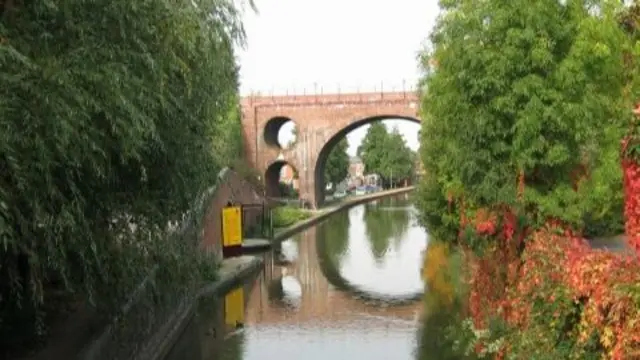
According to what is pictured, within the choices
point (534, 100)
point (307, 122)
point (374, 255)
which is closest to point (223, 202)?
point (374, 255)

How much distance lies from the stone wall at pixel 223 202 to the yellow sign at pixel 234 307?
1.55 meters

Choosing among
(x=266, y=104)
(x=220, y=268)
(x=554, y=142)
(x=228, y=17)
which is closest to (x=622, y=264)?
(x=554, y=142)

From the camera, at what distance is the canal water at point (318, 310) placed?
13.5m

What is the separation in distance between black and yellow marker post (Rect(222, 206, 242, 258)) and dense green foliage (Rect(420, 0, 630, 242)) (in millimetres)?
14209

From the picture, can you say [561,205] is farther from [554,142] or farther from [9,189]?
[9,189]

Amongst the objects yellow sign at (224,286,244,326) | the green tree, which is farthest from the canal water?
the green tree

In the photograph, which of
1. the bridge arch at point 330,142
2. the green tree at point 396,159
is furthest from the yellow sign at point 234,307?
the green tree at point 396,159

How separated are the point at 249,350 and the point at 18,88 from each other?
332 inches

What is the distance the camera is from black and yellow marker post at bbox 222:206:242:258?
23.9 metres

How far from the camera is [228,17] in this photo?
916 centimetres

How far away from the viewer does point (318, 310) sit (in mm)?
17219

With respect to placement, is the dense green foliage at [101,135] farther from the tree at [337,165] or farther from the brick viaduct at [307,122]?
the tree at [337,165]

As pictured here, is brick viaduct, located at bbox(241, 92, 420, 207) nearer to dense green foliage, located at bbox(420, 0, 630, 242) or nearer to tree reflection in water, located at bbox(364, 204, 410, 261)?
tree reflection in water, located at bbox(364, 204, 410, 261)

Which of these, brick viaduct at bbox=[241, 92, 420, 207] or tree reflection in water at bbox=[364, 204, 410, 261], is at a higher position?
brick viaduct at bbox=[241, 92, 420, 207]
